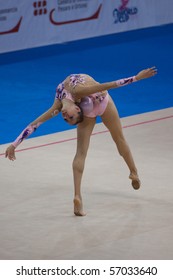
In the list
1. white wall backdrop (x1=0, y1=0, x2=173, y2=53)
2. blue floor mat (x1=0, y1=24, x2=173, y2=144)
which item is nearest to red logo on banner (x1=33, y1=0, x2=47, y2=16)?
white wall backdrop (x1=0, y1=0, x2=173, y2=53)

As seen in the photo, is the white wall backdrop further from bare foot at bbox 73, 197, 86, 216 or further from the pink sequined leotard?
bare foot at bbox 73, 197, 86, 216

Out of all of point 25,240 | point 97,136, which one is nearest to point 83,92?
point 25,240

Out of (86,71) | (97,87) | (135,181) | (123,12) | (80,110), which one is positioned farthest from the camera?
(123,12)

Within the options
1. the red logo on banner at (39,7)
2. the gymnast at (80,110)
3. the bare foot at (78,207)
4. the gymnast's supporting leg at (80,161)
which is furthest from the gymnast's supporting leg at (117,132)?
the red logo on banner at (39,7)

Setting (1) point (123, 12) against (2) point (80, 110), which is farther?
(1) point (123, 12)

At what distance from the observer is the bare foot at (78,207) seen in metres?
9.13

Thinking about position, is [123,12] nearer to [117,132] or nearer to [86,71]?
[86,71]

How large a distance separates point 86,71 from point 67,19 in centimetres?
212

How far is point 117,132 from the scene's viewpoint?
9.46 meters

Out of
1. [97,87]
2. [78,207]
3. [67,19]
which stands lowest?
[78,207]

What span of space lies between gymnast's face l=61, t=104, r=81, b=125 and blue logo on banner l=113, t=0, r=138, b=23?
10626 millimetres

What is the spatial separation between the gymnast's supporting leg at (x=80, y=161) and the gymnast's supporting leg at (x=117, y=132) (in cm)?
21

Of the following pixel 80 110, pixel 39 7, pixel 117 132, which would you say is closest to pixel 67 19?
pixel 39 7

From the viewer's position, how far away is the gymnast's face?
29.0 feet
